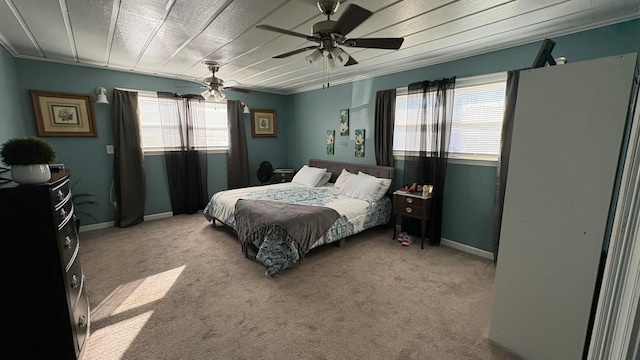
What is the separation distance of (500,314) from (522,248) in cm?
50

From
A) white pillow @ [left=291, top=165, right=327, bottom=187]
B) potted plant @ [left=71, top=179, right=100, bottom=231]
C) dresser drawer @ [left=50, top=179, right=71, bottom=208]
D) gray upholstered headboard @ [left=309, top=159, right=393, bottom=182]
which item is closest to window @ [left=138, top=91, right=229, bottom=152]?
potted plant @ [left=71, top=179, right=100, bottom=231]

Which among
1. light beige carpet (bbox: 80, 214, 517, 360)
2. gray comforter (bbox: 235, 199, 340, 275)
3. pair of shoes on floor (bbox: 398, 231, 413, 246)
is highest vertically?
gray comforter (bbox: 235, 199, 340, 275)

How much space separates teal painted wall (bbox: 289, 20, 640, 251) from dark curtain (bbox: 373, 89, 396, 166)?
0.16 meters

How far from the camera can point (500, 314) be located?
5.82ft

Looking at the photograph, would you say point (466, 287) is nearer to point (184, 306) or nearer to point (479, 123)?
point (479, 123)

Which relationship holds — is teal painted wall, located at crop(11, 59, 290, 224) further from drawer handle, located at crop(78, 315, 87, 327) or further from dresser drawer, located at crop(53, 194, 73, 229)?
drawer handle, located at crop(78, 315, 87, 327)

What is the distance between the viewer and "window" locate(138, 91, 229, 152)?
422cm

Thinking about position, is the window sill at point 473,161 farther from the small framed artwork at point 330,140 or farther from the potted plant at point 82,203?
the potted plant at point 82,203

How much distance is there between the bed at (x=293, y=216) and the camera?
2.71 m

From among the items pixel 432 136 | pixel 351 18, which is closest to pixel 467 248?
pixel 432 136

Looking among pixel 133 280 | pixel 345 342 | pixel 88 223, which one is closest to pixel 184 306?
pixel 133 280

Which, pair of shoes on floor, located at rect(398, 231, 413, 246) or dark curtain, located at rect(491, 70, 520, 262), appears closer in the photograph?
dark curtain, located at rect(491, 70, 520, 262)

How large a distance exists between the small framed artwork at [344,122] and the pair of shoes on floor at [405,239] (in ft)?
6.57

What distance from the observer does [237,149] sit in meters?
5.12
